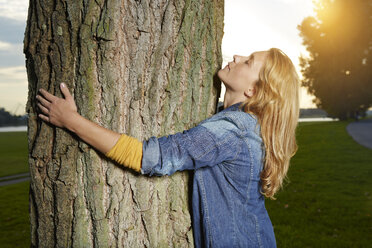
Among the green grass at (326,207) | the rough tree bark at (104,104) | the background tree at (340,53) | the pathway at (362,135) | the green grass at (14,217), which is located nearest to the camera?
the rough tree bark at (104,104)

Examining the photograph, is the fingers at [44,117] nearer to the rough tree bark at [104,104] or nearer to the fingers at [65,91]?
the rough tree bark at [104,104]

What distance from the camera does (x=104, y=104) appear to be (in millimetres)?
1834

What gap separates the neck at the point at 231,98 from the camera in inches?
88.8

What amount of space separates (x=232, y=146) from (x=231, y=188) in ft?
1.02

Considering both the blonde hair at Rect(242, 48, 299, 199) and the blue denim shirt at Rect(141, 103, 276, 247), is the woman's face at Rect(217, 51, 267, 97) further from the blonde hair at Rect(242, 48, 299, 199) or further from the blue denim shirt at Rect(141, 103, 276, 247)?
the blue denim shirt at Rect(141, 103, 276, 247)

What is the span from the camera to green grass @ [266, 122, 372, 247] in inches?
200

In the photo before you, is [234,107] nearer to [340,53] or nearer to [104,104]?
[104,104]

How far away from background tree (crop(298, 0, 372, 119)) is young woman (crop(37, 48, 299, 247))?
36.3 meters

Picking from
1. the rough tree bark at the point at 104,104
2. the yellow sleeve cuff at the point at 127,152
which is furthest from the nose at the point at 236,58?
the yellow sleeve cuff at the point at 127,152

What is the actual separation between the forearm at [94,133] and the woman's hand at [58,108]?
3 cm

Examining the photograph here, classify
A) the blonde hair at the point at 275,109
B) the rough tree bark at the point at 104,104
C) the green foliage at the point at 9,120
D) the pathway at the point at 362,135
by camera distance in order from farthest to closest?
the green foliage at the point at 9,120, the pathway at the point at 362,135, the blonde hair at the point at 275,109, the rough tree bark at the point at 104,104

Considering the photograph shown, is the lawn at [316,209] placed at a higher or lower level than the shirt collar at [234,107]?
lower

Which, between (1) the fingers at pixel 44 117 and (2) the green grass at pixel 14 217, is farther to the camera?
(2) the green grass at pixel 14 217

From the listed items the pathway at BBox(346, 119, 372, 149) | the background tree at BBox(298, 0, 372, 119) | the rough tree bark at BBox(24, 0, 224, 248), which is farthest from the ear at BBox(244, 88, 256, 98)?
the background tree at BBox(298, 0, 372, 119)
